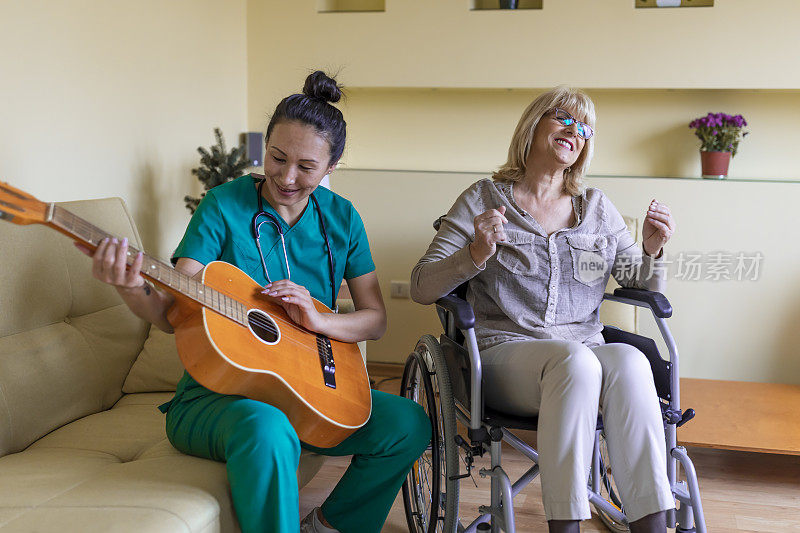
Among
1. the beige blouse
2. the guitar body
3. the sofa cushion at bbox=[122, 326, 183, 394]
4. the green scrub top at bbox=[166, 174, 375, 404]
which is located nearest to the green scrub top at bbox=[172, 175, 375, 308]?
the green scrub top at bbox=[166, 174, 375, 404]

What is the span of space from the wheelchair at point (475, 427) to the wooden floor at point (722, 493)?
0.99ft

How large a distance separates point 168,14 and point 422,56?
3.56ft

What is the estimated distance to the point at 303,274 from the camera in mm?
1803

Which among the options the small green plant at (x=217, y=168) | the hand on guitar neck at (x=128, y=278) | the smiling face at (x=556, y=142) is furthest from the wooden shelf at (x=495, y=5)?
the hand on guitar neck at (x=128, y=278)

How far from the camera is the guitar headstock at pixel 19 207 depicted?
1091 mm

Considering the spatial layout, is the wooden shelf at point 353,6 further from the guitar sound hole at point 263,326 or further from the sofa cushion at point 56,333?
the guitar sound hole at point 263,326

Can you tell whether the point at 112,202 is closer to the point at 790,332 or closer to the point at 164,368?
the point at 164,368

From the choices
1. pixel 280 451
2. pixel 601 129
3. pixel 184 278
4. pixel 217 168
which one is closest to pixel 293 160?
pixel 184 278

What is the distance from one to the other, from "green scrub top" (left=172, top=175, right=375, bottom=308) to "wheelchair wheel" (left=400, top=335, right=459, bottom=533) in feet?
0.98

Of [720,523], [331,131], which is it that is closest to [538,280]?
[331,131]

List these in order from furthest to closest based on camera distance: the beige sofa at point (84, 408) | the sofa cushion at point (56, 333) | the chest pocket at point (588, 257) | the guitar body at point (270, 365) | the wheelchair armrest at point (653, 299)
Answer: the chest pocket at point (588, 257), the wheelchair armrest at point (653, 299), the sofa cushion at point (56, 333), the guitar body at point (270, 365), the beige sofa at point (84, 408)

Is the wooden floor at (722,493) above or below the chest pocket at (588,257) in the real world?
below

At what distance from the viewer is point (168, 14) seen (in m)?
2.77

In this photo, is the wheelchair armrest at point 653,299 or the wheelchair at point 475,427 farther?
the wheelchair armrest at point 653,299
